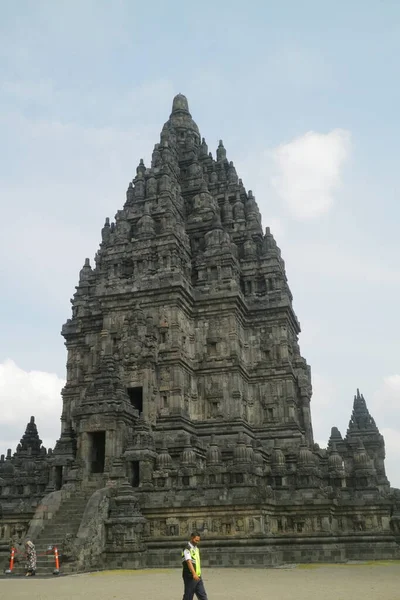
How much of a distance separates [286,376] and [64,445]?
16.2 meters

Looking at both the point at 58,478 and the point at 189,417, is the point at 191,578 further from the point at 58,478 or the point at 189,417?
the point at 189,417

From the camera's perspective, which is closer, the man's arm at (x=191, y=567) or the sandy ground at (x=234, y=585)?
the man's arm at (x=191, y=567)

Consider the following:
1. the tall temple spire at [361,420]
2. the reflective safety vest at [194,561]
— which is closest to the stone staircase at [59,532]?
the reflective safety vest at [194,561]

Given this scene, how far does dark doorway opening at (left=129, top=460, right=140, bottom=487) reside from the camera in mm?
30073

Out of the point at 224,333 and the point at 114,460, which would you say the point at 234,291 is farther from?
the point at 114,460

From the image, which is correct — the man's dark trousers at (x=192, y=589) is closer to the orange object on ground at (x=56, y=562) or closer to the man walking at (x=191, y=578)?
the man walking at (x=191, y=578)

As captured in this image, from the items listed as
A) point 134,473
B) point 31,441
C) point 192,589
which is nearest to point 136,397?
point 134,473

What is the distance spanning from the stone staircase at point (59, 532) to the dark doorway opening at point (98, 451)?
7.97 feet

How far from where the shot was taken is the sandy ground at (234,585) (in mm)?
15992

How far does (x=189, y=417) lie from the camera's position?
3800cm

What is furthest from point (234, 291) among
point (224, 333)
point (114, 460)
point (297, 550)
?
point (297, 550)

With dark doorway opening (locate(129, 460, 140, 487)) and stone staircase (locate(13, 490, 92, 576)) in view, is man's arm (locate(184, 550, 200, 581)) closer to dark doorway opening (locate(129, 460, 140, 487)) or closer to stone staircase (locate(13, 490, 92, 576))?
stone staircase (locate(13, 490, 92, 576))

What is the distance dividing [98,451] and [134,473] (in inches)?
124

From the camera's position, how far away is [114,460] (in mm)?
30312
